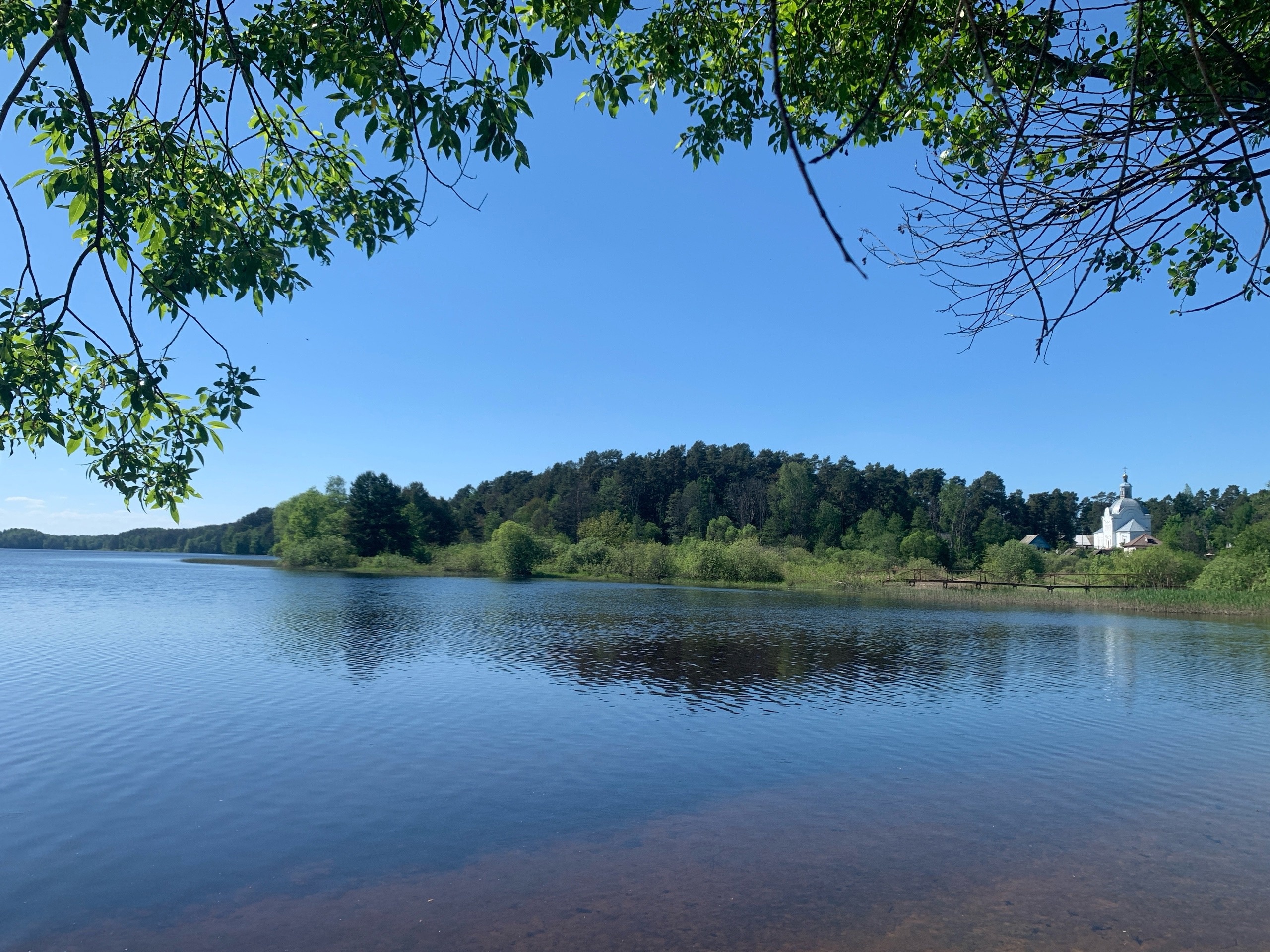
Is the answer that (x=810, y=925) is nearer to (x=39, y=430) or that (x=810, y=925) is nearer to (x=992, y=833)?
(x=992, y=833)

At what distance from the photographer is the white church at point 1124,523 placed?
130125 millimetres

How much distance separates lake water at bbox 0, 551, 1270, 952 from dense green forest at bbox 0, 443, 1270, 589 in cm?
4580

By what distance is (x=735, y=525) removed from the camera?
110 metres

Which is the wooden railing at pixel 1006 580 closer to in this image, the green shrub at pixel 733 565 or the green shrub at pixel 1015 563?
the green shrub at pixel 1015 563

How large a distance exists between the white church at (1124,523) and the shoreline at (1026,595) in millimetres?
79463

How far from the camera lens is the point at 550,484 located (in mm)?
129750

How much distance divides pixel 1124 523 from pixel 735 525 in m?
69.1

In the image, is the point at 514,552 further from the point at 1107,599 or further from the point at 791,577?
the point at 1107,599

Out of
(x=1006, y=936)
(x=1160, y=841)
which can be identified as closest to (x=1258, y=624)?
(x=1160, y=841)

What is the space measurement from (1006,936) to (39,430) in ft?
28.4

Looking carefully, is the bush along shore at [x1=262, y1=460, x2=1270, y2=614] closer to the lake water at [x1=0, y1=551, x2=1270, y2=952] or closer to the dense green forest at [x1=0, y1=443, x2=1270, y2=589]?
the dense green forest at [x1=0, y1=443, x2=1270, y2=589]

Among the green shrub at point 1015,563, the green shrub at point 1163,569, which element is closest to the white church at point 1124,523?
the green shrub at point 1015,563

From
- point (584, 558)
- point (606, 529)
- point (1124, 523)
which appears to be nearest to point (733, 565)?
point (584, 558)

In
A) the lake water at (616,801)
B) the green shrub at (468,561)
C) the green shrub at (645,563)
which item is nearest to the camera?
the lake water at (616,801)
